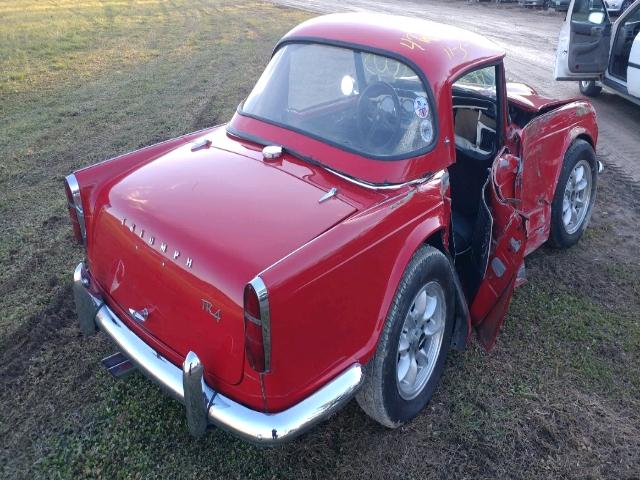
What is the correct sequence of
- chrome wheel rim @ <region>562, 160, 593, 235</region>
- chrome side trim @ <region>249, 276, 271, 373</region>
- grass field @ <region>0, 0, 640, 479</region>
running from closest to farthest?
chrome side trim @ <region>249, 276, 271, 373</region> < grass field @ <region>0, 0, 640, 479</region> < chrome wheel rim @ <region>562, 160, 593, 235</region>

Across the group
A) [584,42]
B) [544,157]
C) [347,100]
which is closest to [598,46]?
[584,42]

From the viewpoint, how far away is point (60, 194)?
17.7 ft

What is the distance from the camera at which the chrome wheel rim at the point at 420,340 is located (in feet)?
9.38

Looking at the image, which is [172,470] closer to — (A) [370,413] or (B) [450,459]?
(A) [370,413]

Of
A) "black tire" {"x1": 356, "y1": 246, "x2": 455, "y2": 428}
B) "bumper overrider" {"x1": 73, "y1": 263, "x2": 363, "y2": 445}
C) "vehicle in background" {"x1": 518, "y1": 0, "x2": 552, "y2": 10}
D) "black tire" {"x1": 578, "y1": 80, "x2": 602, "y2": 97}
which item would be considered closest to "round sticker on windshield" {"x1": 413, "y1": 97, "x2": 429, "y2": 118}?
"black tire" {"x1": 356, "y1": 246, "x2": 455, "y2": 428}

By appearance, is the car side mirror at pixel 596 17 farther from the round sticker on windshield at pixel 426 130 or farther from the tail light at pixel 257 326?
the tail light at pixel 257 326

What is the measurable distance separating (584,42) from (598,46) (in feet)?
0.78

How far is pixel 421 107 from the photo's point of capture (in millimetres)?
2982

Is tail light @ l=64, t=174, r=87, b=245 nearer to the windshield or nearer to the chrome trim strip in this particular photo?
the windshield

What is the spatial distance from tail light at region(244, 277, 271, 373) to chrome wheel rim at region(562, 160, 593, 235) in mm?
3046

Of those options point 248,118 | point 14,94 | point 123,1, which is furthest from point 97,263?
point 123,1

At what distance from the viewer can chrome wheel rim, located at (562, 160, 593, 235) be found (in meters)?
4.39

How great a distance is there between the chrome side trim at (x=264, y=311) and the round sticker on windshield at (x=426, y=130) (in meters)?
1.37

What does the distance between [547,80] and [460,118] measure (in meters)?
6.71
